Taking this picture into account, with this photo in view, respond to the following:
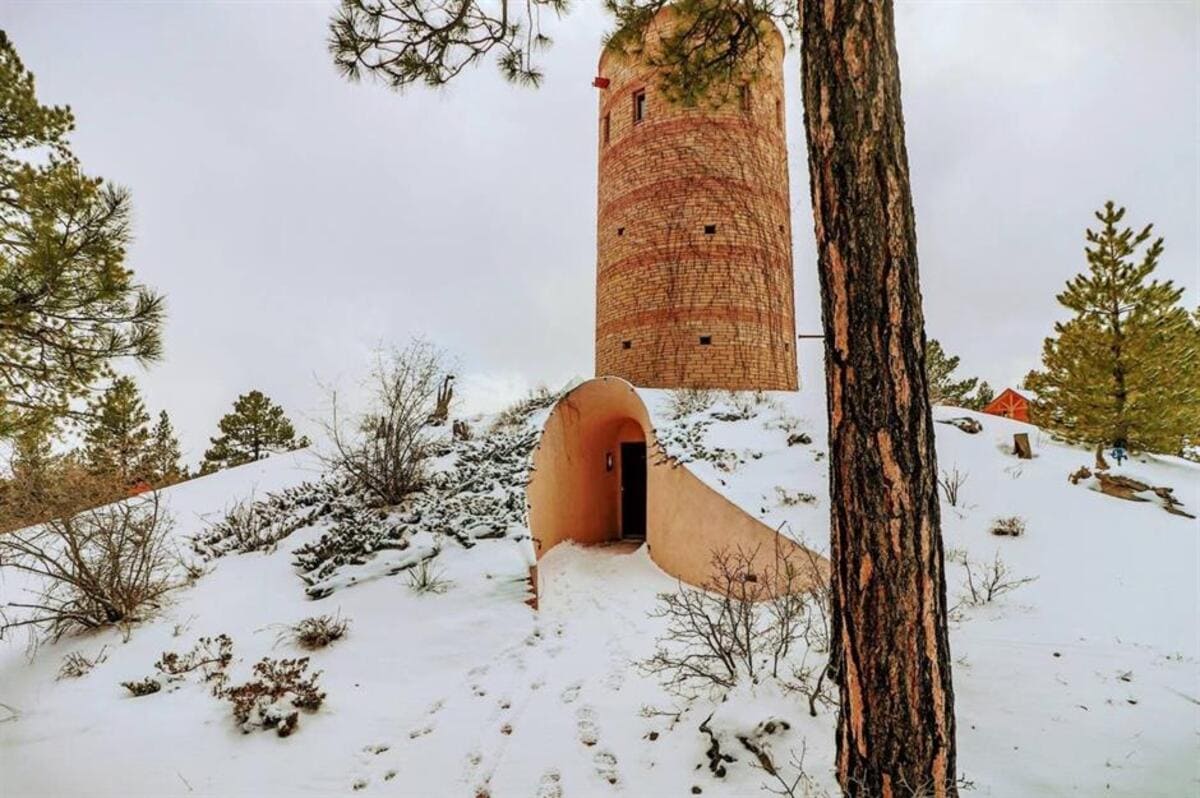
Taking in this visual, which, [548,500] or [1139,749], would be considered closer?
[1139,749]

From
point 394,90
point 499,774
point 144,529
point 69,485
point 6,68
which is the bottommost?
point 499,774

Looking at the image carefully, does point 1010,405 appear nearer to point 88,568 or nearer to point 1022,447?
point 1022,447

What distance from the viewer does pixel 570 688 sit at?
405 cm

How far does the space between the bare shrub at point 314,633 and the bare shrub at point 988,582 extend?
529cm

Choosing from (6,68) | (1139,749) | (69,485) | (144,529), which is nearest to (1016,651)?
(1139,749)

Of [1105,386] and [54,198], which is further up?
[54,198]

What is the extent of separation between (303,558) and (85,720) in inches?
105

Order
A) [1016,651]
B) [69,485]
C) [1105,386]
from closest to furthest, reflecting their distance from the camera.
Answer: [1016,651] < [69,485] < [1105,386]

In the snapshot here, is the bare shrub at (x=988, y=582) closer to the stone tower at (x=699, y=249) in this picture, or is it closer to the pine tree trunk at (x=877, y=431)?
the pine tree trunk at (x=877, y=431)

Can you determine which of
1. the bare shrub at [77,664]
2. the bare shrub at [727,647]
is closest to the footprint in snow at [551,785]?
the bare shrub at [727,647]

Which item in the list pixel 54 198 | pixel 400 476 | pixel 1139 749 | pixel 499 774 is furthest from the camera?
pixel 400 476

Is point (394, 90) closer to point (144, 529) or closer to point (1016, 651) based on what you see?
point (144, 529)

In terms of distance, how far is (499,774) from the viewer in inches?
121

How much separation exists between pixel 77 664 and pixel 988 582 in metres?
7.62
